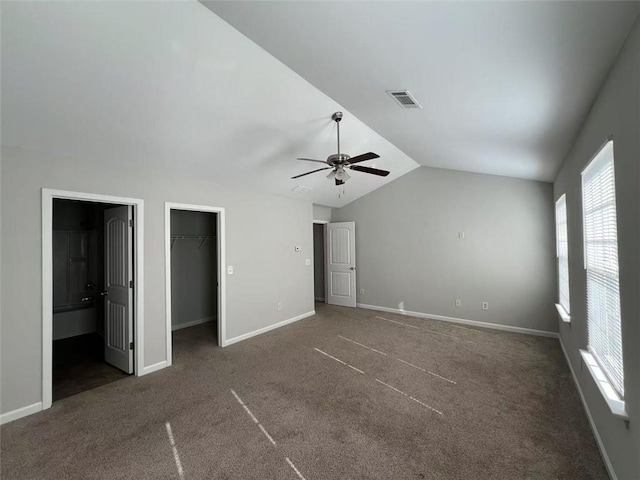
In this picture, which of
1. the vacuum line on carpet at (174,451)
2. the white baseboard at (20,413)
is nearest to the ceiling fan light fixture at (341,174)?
the vacuum line on carpet at (174,451)

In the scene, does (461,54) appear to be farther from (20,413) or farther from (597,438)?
(20,413)

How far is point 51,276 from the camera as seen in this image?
2.76 m

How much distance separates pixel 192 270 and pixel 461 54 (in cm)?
539

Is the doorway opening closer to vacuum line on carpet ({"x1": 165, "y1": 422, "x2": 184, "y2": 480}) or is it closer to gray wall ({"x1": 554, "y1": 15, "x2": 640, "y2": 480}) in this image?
vacuum line on carpet ({"x1": 165, "y1": 422, "x2": 184, "y2": 480})

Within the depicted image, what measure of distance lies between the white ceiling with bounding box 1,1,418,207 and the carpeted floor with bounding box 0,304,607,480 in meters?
2.49

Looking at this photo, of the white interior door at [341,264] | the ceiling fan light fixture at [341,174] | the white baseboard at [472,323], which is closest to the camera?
the ceiling fan light fixture at [341,174]

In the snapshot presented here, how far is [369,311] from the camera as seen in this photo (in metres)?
6.32

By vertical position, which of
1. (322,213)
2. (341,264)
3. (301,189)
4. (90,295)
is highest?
(301,189)

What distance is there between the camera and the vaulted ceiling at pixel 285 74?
1.48m

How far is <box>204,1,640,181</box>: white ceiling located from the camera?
1.33m

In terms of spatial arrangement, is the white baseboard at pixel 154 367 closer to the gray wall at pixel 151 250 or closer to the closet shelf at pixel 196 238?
the gray wall at pixel 151 250

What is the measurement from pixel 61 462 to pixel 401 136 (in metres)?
4.41

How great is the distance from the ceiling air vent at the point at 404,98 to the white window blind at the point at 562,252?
8.36 ft

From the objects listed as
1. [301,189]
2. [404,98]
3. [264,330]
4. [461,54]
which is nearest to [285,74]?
[404,98]
